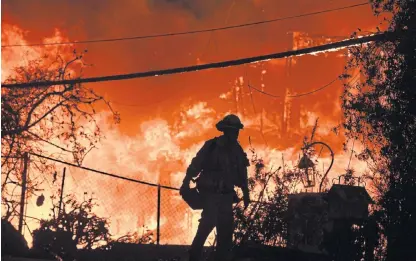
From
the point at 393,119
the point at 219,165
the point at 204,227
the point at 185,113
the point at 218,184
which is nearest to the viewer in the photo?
Answer: the point at 204,227

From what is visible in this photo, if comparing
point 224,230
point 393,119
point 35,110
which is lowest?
point 224,230

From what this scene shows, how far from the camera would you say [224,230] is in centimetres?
715

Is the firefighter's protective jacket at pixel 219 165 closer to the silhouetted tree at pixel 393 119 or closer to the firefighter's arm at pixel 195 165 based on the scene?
the firefighter's arm at pixel 195 165

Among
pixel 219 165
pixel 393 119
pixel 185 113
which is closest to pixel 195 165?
pixel 219 165

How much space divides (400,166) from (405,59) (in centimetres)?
188

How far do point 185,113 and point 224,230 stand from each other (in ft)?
117

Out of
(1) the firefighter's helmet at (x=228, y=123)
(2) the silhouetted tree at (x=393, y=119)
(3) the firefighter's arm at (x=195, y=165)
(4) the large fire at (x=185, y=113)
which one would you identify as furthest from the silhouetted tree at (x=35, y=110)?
(4) the large fire at (x=185, y=113)

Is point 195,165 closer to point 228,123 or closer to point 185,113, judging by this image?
point 228,123

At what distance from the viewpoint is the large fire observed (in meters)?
38.2

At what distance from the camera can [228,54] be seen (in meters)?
44.0

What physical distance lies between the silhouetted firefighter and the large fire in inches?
1151

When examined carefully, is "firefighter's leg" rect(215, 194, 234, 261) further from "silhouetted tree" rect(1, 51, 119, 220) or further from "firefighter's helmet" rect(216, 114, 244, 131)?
"silhouetted tree" rect(1, 51, 119, 220)

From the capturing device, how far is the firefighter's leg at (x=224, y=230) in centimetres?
712

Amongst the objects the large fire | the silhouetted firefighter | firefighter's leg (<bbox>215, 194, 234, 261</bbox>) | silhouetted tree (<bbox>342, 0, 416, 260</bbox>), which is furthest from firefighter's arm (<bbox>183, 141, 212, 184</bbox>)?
the large fire
